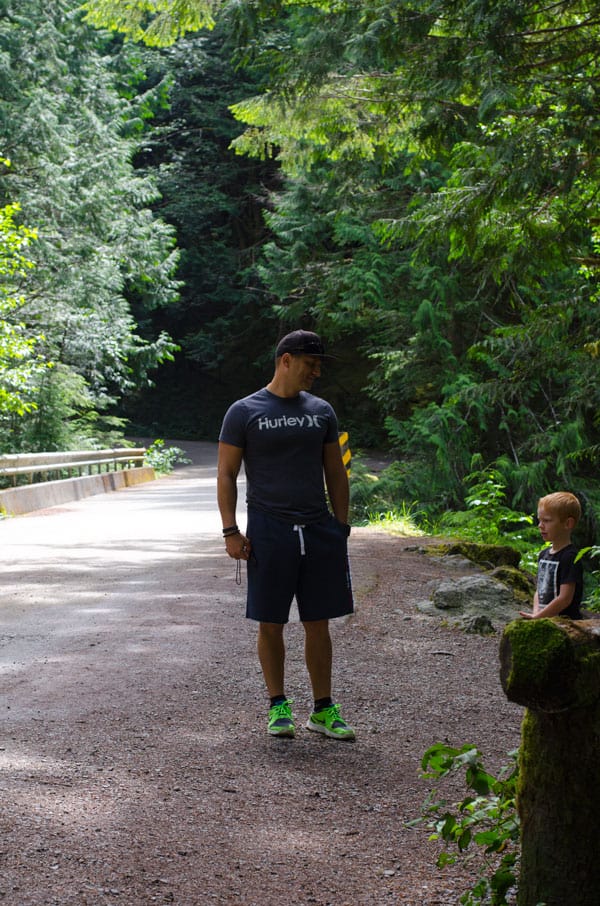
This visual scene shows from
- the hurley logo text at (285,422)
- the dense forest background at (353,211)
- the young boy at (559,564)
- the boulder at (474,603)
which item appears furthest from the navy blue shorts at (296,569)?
the dense forest background at (353,211)

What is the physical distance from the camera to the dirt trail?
12.1ft

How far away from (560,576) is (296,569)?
1275 millimetres

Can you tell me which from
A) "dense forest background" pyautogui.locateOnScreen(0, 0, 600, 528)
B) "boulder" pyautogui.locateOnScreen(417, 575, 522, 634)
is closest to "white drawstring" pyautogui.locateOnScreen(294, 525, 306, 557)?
"boulder" pyautogui.locateOnScreen(417, 575, 522, 634)

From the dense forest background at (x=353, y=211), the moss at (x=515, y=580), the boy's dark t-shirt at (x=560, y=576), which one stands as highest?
the dense forest background at (x=353, y=211)

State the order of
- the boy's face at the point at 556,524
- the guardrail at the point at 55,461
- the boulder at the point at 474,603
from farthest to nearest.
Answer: the guardrail at the point at 55,461, the boulder at the point at 474,603, the boy's face at the point at 556,524

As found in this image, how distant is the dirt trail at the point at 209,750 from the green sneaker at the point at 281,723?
5 centimetres

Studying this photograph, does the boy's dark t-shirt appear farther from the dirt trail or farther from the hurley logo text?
the hurley logo text

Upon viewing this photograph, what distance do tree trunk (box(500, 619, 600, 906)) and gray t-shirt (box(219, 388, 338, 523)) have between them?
8.03 ft

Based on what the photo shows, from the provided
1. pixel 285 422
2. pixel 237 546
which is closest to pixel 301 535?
pixel 237 546

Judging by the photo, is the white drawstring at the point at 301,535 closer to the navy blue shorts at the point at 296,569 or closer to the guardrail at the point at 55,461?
the navy blue shorts at the point at 296,569

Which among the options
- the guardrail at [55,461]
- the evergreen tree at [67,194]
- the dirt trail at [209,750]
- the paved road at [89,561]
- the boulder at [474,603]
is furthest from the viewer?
the evergreen tree at [67,194]

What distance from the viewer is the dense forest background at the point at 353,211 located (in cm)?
986

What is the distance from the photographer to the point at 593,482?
58.6ft

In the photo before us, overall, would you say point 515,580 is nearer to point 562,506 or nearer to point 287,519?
point 562,506
